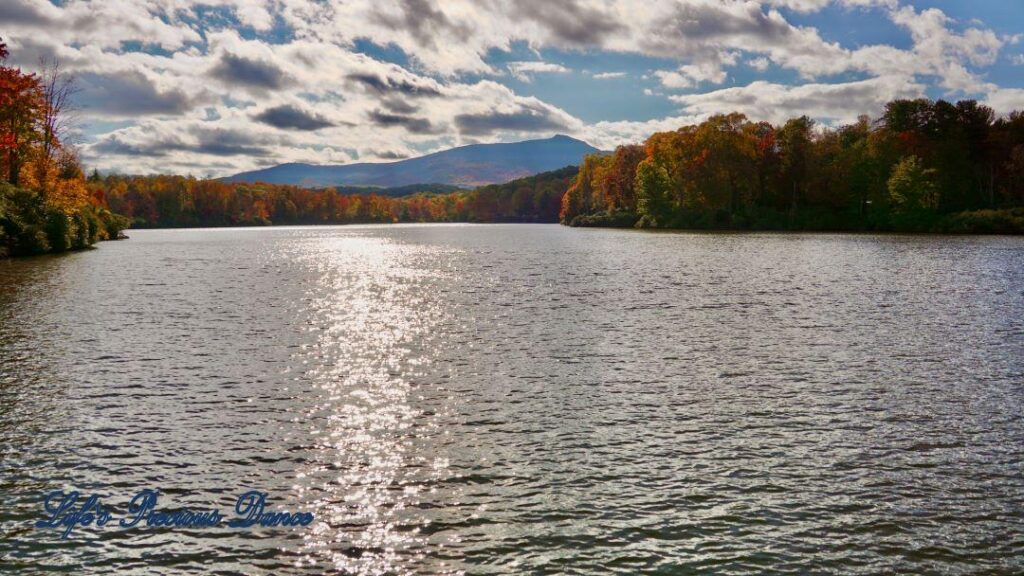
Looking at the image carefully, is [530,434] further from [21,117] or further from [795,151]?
[795,151]

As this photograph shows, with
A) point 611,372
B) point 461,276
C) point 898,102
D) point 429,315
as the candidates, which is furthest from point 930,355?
point 898,102

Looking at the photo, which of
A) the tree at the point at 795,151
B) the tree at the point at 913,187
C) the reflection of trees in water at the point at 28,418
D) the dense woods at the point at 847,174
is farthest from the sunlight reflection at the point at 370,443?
the tree at the point at 795,151

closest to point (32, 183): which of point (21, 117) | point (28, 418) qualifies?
point (21, 117)

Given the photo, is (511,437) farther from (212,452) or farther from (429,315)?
(429,315)

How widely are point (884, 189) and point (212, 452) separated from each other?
139993 mm

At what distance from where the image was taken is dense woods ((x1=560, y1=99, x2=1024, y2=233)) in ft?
408

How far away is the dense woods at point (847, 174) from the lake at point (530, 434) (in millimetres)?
99926

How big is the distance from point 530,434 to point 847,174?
141 meters

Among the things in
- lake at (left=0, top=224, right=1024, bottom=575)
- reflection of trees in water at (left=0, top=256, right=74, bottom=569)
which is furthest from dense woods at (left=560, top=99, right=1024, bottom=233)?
reflection of trees in water at (left=0, top=256, right=74, bottom=569)

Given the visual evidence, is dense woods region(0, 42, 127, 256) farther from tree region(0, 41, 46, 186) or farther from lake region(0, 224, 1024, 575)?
lake region(0, 224, 1024, 575)

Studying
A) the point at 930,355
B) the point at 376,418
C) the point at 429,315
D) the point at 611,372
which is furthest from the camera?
the point at 429,315

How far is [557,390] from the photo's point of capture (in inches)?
816

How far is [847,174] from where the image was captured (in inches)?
5487

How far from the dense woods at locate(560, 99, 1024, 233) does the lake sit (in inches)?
3934
